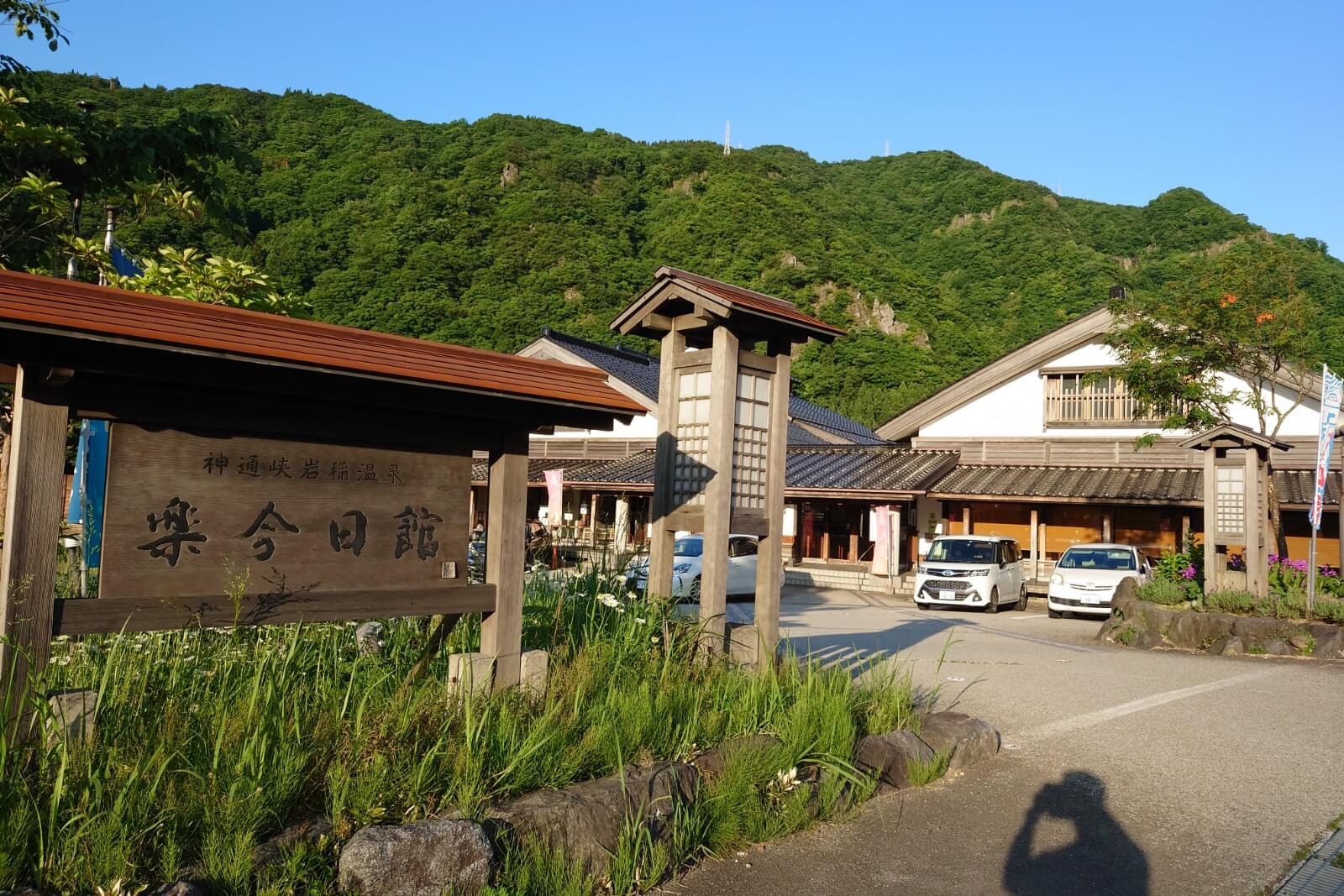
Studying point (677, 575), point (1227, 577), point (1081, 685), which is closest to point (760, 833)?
point (1081, 685)

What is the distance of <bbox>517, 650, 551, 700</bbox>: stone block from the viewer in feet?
17.4

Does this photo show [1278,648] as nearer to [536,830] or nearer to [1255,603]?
[1255,603]

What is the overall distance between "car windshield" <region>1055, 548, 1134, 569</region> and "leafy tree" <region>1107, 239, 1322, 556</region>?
2489mm

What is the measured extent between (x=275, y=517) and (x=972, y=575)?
16178 millimetres

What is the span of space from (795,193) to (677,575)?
52738mm

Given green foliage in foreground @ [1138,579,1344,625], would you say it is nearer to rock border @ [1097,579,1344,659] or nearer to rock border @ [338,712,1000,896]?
rock border @ [1097,579,1344,659]

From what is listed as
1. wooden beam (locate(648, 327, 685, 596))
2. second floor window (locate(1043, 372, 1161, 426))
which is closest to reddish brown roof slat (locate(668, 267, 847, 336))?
wooden beam (locate(648, 327, 685, 596))

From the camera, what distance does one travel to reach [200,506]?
441 cm

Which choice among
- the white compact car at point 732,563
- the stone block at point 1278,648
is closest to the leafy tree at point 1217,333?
the stone block at point 1278,648

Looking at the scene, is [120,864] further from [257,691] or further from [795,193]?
[795,193]

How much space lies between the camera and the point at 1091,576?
18031mm

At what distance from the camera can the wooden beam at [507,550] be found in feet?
17.4

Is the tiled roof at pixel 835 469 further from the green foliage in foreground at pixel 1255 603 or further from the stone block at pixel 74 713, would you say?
the stone block at pixel 74 713

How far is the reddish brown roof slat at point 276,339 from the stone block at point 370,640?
1.88 m
